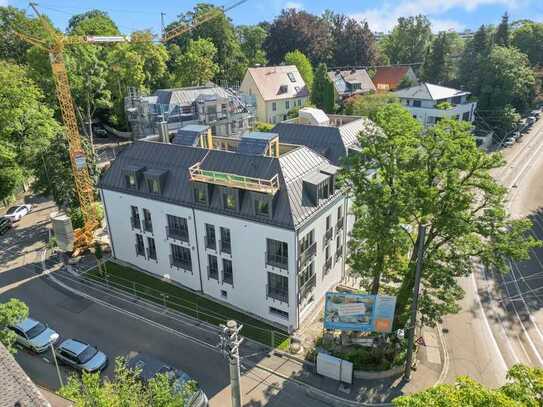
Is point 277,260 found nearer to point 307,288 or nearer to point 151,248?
point 307,288

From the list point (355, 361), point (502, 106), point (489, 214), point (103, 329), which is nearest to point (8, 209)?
point (103, 329)

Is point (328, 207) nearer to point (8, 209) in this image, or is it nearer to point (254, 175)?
point (254, 175)

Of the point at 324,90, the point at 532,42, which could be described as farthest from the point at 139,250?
the point at 532,42

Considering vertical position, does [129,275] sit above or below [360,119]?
below

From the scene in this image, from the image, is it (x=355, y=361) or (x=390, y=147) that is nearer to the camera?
(x=390, y=147)

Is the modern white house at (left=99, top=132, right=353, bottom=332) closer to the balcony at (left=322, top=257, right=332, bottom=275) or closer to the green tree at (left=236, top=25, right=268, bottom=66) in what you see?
the balcony at (left=322, top=257, right=332, bottom=275)

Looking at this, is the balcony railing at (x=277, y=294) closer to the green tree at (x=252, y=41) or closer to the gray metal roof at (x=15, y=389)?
the gray metal roof at (x=15, y=389)

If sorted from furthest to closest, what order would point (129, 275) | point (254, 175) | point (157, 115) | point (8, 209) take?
point (157, 115) → point (8, 209) → point (129, 275) → point (254, 175)
